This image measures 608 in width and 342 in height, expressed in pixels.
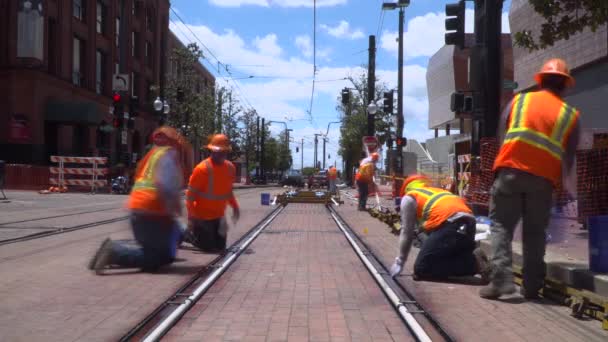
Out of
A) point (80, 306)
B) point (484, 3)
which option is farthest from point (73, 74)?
point (80, 306)

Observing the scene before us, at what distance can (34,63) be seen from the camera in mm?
30609

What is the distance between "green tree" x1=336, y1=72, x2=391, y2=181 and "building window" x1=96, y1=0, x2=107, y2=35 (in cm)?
1889

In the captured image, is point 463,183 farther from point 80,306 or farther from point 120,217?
point 80,306

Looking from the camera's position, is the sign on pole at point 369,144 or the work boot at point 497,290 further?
the sign on pole at point 369,144

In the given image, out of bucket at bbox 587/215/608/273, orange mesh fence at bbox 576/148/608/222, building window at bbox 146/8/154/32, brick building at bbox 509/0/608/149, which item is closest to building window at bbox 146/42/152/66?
building window at bbox 146/8/154/32

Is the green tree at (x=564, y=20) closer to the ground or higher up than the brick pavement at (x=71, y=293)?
higher up

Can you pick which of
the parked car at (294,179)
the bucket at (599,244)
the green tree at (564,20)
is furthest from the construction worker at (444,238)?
the parked car at (294,179)

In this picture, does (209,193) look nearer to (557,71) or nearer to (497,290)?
(497,290)

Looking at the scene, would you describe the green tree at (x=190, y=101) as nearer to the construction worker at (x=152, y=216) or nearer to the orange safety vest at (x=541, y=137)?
the construction worker at (x=152, y=216)

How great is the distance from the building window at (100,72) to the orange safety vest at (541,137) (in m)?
36.5

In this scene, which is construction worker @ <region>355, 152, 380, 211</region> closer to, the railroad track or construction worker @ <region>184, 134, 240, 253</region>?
the railroad track

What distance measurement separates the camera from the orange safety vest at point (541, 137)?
5539mm

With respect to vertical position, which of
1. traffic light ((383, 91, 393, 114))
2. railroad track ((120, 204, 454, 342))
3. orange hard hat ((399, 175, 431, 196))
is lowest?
railroad track ((120, 204, 454, 342))

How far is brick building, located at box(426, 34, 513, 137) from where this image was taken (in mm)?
43537
